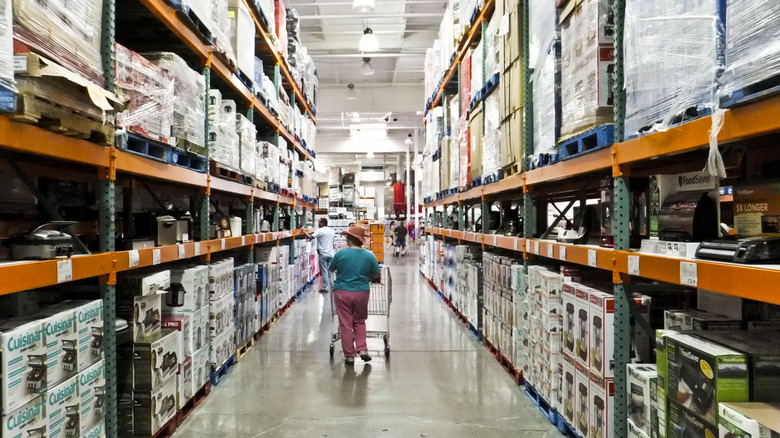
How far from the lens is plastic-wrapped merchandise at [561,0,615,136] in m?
2.99

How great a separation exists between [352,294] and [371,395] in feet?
4.25

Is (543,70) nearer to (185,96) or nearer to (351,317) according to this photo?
(185,96)

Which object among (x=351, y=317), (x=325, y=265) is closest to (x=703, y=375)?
(x=351, y=317)

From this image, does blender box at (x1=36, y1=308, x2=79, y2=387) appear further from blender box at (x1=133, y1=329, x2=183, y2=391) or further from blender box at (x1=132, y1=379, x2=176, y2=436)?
blender box at (x1=132, y1=379, x2=176, y2=436)

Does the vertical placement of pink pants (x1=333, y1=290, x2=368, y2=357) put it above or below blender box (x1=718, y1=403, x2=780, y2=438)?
below

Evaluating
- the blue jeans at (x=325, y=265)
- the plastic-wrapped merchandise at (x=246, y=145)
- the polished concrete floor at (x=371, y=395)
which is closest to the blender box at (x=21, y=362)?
the polished concrete floor at (x=371, y=395)

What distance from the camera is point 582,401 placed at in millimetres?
3330

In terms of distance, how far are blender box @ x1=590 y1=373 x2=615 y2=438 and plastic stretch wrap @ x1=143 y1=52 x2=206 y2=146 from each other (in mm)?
3579

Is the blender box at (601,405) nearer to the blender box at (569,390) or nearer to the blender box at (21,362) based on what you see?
the blender box at (569,390)

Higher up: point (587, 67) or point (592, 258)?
point (587, 67)

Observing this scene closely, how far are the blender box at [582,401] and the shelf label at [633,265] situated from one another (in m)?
0.88

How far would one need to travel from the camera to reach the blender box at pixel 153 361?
340 centimetres

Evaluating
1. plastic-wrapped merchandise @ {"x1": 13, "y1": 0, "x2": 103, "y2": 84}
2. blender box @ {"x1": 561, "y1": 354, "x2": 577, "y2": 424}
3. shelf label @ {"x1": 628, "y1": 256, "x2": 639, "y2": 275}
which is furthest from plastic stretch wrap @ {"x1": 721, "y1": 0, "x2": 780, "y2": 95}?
plastic-wrapped merchandise @ {"x1": 13, "y1": 0, "x2": 103, "y2": 84}

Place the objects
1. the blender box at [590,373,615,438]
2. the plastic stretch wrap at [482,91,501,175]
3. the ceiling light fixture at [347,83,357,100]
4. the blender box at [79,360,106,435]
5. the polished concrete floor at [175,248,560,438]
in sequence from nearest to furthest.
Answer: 1. the blender box at [79,360,106,435]
2. the blender box at [590,373,615,438]
3. the polished concrete floor at [175,248,560,438]
4. the plastic stretch wrap at [482,91,501,175]
5. the ceiling light fixture at [347,83,357,100]
